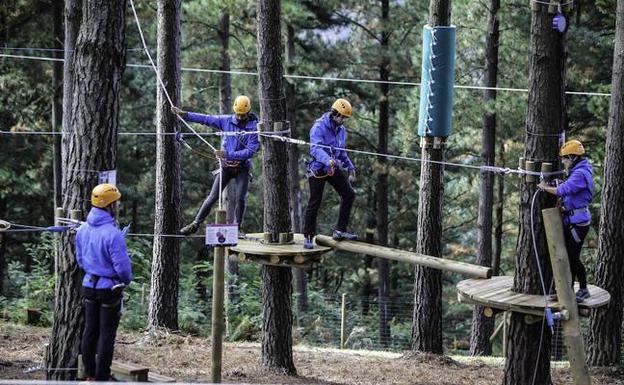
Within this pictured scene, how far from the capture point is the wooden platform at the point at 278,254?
324 inches

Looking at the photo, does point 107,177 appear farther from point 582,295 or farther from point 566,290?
point 582,295

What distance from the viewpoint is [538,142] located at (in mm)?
7320

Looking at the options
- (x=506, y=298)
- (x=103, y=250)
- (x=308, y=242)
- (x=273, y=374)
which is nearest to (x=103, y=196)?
(x=103, y=250)

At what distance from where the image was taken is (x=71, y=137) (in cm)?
689

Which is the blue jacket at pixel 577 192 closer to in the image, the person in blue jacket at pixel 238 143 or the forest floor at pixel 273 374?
the forest floor at pixel 273 374

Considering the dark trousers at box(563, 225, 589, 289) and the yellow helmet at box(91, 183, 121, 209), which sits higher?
the yellow helmet at box(91, 183, 121, 209)

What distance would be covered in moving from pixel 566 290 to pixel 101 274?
3694 mm

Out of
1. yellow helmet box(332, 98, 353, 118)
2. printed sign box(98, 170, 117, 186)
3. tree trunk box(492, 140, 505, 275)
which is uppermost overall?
yellow helmet box(332, 98, 353, 118)

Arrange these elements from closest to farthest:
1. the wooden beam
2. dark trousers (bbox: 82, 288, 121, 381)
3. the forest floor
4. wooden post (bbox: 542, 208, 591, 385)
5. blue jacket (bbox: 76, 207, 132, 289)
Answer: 1. blue jacket (bbox: 76, 207, 132, 289)
2. dark trousers (bbox: 82, 288, 121, 381)
3. wooden post (bbox: 542, 208, 591, 385)
4. the wooden beam
5. the forest floor

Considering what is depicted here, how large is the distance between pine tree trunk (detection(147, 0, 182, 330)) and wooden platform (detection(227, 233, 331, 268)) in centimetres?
265

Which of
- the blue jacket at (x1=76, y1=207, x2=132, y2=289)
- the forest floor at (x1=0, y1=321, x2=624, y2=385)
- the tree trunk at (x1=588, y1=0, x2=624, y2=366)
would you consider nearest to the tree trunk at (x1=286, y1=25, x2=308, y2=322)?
the forest floor at (x1=0, y1=321, x2=624, y2=385)

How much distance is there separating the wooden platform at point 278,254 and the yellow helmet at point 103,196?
6.69 ft

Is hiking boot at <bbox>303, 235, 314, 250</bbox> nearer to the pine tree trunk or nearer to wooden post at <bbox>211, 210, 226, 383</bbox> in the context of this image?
wooden post at <bbox>211, 210, 226, 383</bbox>

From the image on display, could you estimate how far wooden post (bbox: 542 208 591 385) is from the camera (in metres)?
6.70
